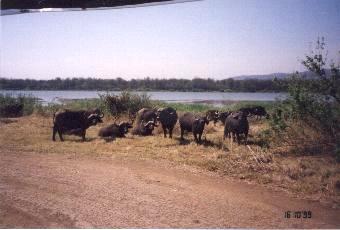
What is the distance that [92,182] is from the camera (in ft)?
27.3

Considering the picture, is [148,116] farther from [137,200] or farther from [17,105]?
A: [17,105]

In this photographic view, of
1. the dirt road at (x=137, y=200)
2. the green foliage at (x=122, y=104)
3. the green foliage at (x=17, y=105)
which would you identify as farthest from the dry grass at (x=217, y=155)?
the green foliage at (x=17, y=105)

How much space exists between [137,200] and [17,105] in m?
20.8

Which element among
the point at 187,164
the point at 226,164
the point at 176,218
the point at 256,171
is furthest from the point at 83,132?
the point at 176,218

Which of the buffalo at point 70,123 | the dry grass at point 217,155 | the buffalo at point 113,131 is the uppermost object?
the buffalo at point 70,123

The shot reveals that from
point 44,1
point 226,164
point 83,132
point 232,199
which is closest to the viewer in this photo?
point 232,199

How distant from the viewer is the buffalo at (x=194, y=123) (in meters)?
13.7

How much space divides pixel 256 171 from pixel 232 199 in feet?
7.07

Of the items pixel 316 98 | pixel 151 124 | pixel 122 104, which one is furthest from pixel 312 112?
pixel 122 104

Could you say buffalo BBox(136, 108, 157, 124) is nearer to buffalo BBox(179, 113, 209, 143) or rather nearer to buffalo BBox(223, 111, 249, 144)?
buffalo BBox(179, 113, 209, 143)

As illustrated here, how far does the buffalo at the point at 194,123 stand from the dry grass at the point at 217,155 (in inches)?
17.5

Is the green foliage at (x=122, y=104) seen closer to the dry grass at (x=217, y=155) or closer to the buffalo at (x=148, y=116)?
the buffalo at (x=148, y=116)

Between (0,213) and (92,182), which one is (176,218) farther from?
(0,213)
